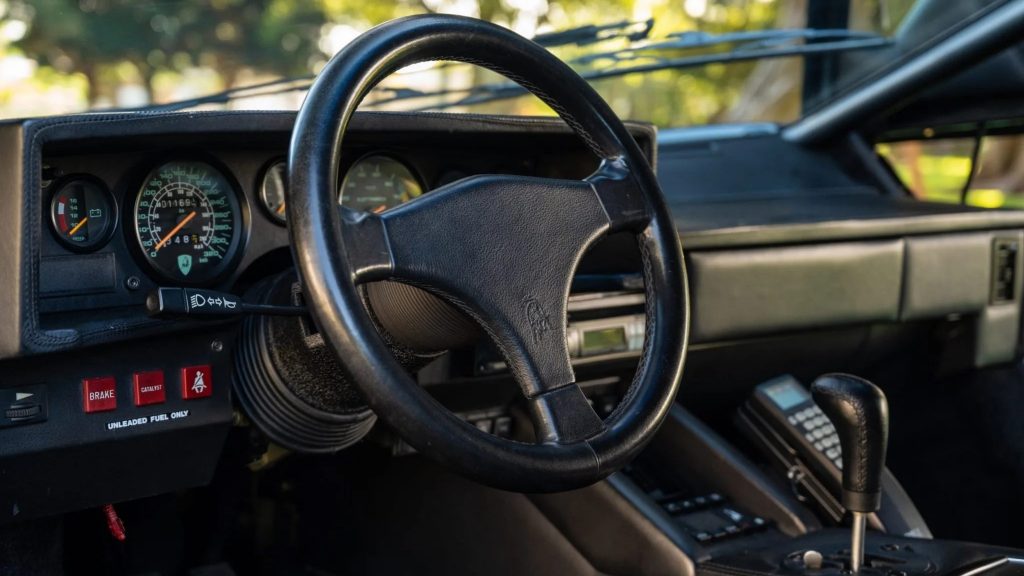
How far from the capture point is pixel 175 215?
178cm

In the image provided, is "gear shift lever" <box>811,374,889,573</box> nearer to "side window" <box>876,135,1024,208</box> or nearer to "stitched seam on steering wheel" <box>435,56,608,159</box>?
"stitched seam on steering wheel" <box>435,56,608,159</box>

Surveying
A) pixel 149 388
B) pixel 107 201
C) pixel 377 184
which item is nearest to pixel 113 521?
pixel 149 388

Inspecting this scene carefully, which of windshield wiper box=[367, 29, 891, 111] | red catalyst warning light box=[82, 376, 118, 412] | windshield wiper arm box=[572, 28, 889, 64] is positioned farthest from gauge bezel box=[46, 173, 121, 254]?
windshield wiper arm box=[572, 28, 889, 64]

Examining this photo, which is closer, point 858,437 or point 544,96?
point 544,96

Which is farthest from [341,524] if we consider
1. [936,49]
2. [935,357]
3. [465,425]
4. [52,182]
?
[936,49]

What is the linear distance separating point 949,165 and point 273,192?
2.38 meters

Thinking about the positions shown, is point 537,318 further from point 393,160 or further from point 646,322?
point 393,160

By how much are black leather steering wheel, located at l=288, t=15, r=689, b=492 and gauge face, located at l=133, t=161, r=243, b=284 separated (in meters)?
0.53

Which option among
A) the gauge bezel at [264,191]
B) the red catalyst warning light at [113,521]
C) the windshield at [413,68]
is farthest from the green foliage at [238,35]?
the red catalyst warning light at [113,521]

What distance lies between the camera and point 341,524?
251 centimetres

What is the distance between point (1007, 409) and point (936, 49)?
0.88 meters

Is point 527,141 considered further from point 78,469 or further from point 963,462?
point 963,462

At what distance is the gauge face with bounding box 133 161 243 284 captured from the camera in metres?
1.75

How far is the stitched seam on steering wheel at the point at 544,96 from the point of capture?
1469mm
